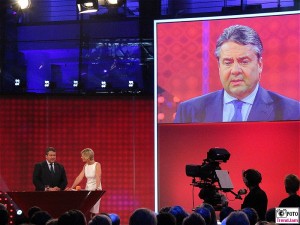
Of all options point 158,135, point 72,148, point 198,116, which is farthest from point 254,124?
point 72,148

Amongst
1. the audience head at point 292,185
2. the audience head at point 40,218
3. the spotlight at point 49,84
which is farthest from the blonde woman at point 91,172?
the audience head at point 40,218

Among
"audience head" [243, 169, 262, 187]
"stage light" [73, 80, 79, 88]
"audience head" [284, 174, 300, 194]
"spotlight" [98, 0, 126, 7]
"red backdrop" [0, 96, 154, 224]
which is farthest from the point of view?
"stage light" [73, 80, 79, 88]

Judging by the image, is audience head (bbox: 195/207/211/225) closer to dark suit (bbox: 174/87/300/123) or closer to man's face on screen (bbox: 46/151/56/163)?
man's face on screen (bbox: 46/151/56/163)

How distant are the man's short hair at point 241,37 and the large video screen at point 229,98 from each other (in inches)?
0.6

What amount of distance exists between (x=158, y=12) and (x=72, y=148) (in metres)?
2.77

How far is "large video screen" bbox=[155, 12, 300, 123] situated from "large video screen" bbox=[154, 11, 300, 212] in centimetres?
1

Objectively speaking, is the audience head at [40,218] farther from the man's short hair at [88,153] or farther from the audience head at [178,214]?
the man's short hair at [88,153]

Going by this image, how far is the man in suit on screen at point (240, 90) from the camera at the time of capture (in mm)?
9008

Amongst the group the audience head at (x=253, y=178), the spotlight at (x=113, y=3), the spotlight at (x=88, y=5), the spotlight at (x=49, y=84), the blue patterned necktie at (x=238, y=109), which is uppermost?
the spotlight at (x=113, y=3)

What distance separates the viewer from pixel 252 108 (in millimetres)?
9094

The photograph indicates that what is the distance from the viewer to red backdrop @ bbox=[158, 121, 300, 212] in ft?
29.8

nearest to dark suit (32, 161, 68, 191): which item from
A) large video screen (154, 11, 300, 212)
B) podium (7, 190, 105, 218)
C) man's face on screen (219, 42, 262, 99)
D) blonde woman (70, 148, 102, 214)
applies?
blonde woman (70, 148, 102, 214)

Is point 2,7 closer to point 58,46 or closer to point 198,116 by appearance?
point 58,46

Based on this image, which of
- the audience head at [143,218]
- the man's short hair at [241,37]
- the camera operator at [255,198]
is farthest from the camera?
the man's short hair at [241,37]
